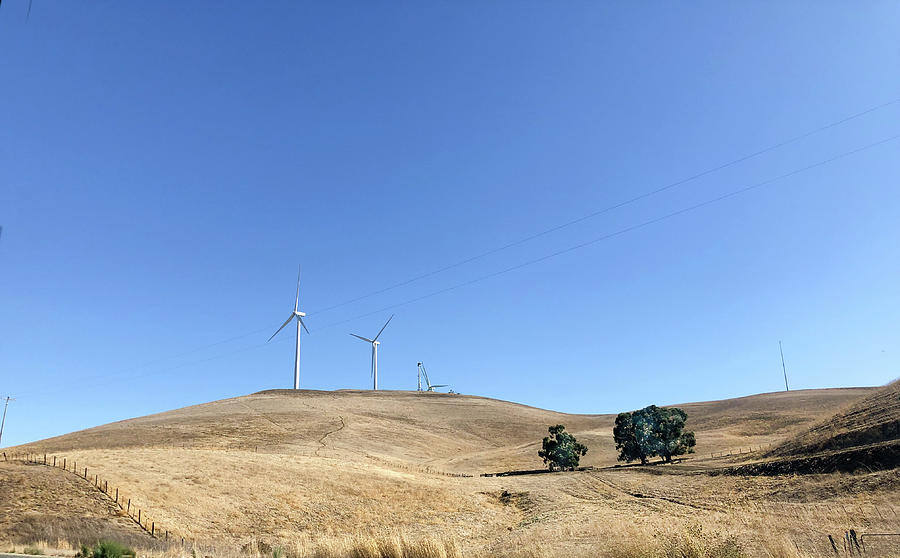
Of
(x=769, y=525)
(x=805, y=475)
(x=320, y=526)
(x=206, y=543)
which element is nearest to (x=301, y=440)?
(x=320, y=526)

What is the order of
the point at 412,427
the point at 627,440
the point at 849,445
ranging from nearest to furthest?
the point at 849,445
the point at 627,440
the point at 412,427

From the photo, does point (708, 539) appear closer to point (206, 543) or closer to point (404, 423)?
point (206, 543)

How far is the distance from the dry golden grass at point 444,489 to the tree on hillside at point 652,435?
21.4ft

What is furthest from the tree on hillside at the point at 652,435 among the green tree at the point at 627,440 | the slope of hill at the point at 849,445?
the slope of hill at the point at 849,445

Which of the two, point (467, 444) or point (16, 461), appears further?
point (467, 444)

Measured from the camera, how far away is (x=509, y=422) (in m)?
136

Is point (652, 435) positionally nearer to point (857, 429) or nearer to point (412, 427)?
point (857, 429)

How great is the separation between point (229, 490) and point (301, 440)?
4979cm

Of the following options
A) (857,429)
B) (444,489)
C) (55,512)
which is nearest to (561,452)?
(444,489)

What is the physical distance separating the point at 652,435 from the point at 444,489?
37496mm

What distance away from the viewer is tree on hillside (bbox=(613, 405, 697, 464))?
80.3 meters

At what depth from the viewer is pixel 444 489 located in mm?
56156

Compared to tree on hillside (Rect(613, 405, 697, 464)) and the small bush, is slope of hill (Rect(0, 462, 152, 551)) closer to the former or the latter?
the small bush

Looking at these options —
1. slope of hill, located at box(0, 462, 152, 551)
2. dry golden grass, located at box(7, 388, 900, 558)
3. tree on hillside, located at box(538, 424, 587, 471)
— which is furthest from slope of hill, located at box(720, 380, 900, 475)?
slope of hill, located at box(0, 462, 152, 551)
